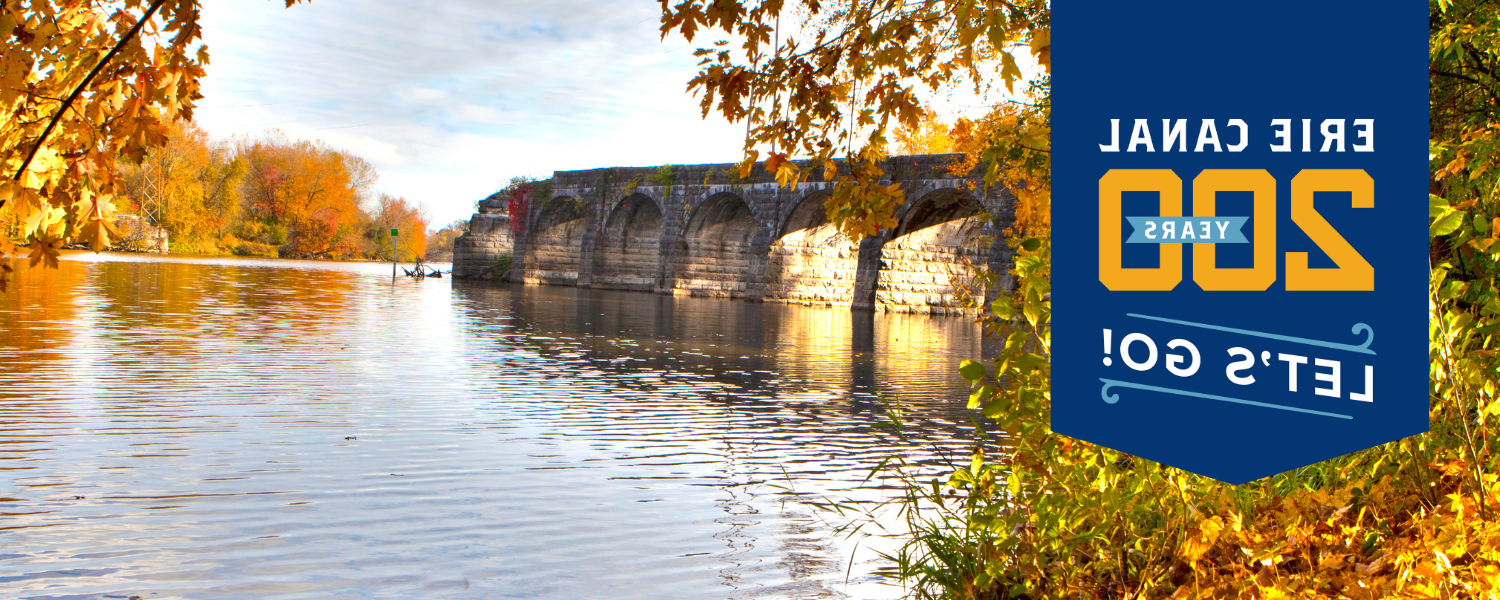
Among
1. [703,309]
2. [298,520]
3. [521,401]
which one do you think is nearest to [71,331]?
[521,401]

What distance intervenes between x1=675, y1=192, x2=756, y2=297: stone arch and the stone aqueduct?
0.03m

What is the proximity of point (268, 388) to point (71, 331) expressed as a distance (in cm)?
533

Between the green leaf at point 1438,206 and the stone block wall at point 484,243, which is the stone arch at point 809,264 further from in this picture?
the green leaf at point 1438,206

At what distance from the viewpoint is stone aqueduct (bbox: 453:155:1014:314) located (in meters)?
25.8

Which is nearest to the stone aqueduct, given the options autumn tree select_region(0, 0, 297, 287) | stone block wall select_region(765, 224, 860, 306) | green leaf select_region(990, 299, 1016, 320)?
stone block wall select_region(765, 224, 860, 306)

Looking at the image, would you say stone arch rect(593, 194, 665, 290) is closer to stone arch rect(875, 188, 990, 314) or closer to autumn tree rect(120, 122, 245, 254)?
stone arch rect(875, 188, 990, 314)

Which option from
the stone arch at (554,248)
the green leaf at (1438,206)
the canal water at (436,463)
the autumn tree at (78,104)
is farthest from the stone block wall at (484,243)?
the green leaf at (1438,206)

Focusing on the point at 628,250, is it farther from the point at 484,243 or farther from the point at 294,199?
the point at 294,199

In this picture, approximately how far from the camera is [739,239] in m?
33.9

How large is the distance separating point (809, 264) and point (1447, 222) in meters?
27.2

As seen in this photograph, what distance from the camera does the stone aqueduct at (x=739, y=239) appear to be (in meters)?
25.8

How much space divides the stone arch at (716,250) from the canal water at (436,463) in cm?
1928

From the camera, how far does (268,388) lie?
8.61 meters

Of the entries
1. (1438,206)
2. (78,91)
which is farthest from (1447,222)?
(78,91)
